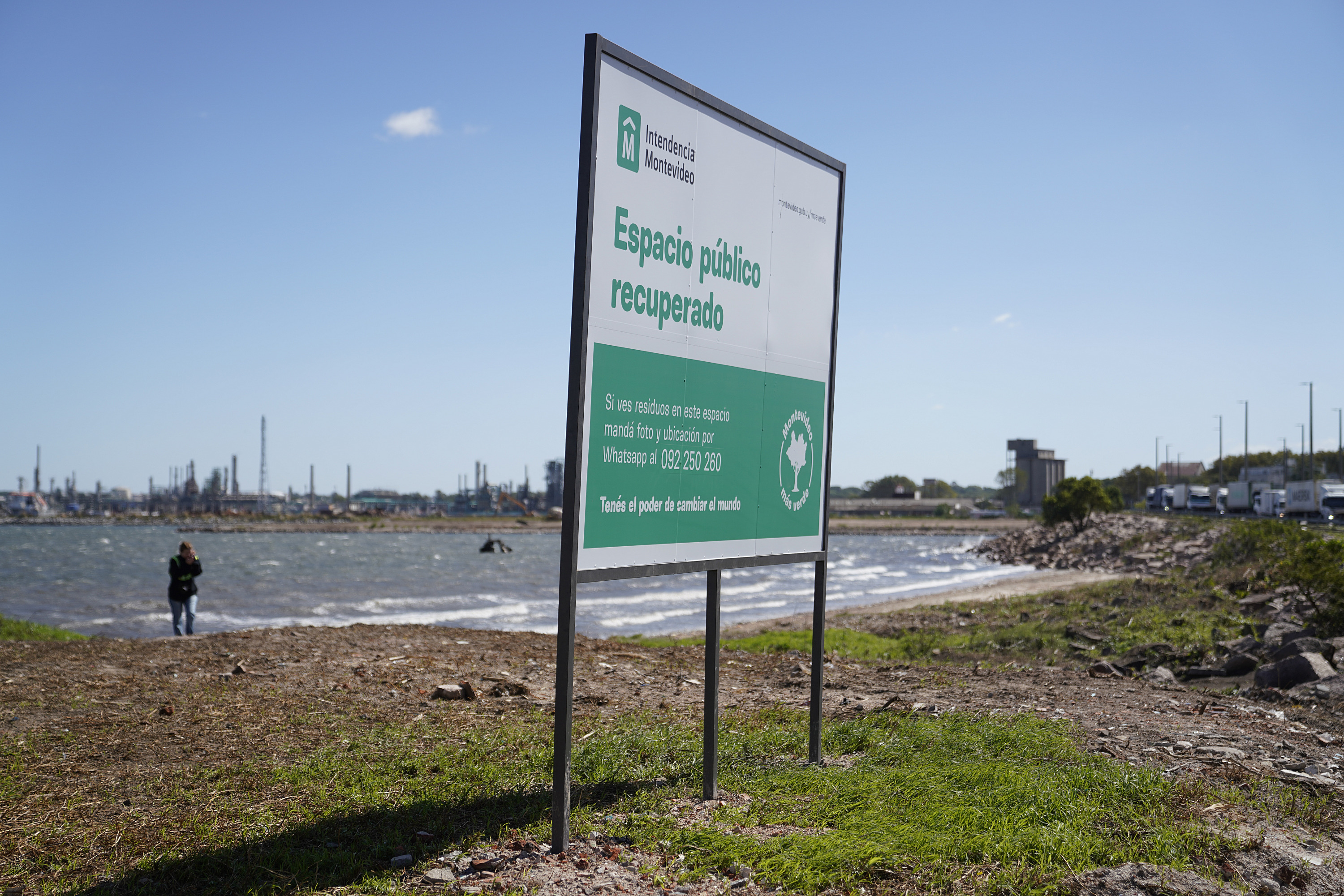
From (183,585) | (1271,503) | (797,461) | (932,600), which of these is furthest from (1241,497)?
(797,461)

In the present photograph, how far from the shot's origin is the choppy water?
28797mm

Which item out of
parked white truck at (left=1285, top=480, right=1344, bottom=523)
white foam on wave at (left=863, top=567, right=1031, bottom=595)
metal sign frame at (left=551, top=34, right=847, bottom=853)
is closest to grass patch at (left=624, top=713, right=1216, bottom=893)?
metal sign frame at (left=551, top=34, right=847, bottom=853)

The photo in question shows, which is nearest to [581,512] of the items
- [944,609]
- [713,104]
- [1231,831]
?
[713,104]

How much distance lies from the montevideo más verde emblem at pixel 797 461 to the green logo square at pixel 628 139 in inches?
90.1

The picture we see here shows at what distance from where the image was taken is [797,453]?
682 cm

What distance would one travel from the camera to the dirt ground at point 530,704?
4652 millimetres

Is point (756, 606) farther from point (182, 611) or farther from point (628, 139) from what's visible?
point (628, 139)

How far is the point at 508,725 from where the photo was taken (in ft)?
25.1

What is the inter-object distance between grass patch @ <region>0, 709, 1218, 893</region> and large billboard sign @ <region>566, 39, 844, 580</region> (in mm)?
1500

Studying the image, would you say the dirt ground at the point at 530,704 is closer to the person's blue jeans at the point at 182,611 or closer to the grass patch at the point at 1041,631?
the grass patch at the point at 1041,631

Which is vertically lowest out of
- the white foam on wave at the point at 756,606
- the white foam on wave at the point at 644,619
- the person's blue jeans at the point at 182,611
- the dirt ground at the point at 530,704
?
the white foam on wave at the point at 756,606

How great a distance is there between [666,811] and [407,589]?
40553 millimetres

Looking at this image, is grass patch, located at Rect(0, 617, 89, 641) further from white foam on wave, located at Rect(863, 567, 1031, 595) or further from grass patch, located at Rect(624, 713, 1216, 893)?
white foam on wave, located at Rect(863, 567, 1031, 595)

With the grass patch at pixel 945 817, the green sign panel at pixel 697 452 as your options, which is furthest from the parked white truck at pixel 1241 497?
the green sign panel at pixel 697 452
